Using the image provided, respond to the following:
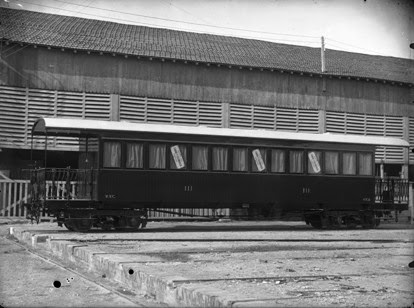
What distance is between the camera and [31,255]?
11227 mm

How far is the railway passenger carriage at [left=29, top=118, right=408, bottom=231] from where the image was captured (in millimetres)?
16438

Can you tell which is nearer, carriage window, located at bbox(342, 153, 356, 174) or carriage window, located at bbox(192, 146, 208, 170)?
carriage window, located at bbox(192, 146, 208, 170)

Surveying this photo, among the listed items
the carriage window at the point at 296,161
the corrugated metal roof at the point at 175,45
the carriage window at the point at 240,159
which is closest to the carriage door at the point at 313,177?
the carriage window at the point at 296,161

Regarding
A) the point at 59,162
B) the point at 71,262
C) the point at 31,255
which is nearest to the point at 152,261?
the point at 71,262

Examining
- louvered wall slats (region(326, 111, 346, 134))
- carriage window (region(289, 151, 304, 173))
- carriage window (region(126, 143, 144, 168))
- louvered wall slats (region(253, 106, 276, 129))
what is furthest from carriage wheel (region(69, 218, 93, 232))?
louvered wall slats (region(326, 111, 346, 134))

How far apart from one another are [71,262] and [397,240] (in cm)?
800

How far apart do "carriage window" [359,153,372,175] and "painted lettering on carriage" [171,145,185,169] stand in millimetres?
6210

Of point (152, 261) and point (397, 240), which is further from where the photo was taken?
point (397, 240)

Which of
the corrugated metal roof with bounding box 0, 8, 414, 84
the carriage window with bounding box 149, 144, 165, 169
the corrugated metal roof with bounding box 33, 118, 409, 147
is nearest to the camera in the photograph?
the corrugated metal roof with bounding box 33, 118, 409, 147

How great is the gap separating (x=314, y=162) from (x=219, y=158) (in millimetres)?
3273

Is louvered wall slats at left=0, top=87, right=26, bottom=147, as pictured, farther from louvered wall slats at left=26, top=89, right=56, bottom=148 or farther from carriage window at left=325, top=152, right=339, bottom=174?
carriage window at left=325, top=152, right=339, bottom=174

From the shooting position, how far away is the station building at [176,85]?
889 inches

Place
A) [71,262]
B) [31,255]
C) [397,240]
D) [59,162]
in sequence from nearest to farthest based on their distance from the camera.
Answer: [71,262] → [31,255] → [397,240] → [59,162]

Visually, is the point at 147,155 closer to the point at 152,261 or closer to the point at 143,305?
the point at 152,261
